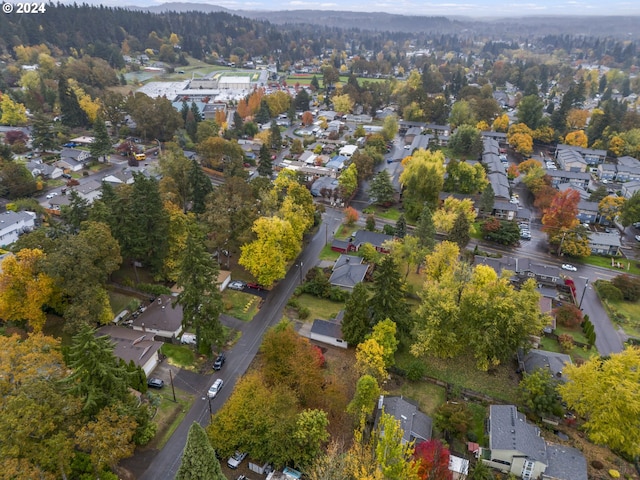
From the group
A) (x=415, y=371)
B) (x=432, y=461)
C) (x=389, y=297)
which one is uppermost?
(x=389, y=297)

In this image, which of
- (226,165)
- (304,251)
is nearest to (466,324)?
(304,251)

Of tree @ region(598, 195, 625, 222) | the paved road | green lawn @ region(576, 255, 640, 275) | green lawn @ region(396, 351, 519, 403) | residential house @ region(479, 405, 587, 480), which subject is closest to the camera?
residential house @ region(479, 405, 587, 480)

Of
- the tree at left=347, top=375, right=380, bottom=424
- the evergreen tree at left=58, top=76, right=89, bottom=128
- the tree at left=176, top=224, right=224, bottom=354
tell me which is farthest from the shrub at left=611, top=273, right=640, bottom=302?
the evergreen tree at left=58, top=76, right=89, bottom=128

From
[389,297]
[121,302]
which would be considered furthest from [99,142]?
[389,297]

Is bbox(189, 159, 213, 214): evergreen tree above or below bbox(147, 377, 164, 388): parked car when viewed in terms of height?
above

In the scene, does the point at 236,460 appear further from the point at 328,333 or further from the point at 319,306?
the point at 319,306

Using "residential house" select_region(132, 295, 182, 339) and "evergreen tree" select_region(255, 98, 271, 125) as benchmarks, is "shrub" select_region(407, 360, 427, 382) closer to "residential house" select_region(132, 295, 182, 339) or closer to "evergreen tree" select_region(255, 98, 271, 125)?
"residential house" select_region(132, 295, 182, 339)
